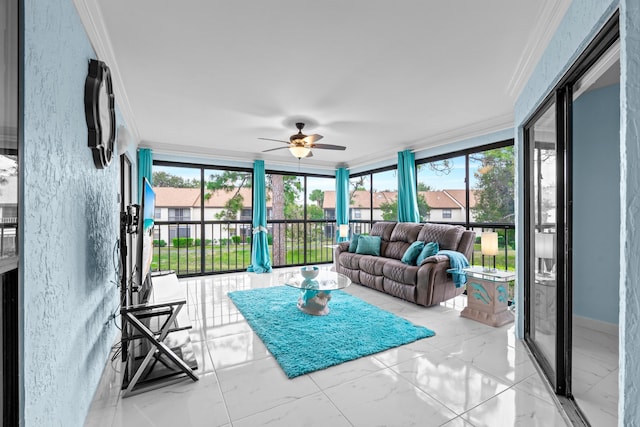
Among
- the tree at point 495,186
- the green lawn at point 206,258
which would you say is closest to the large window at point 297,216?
the green lawn at point 206,258

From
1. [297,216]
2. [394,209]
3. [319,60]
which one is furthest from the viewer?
[297,216]

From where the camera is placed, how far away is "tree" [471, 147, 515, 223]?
404 centimetres

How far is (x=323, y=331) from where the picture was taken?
2.87 metres

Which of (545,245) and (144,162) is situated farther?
(144,162)

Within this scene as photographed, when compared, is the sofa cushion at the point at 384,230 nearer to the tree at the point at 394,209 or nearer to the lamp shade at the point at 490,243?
the tree at the point at 394,209

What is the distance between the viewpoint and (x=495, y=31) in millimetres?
2020

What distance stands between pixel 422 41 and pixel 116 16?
204 centimetres

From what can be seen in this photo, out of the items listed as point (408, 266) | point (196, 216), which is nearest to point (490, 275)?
point (408, 266)

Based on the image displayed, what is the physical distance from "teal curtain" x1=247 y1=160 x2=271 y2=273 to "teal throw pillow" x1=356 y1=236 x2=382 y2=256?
6.26ft

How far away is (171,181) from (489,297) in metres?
5.46

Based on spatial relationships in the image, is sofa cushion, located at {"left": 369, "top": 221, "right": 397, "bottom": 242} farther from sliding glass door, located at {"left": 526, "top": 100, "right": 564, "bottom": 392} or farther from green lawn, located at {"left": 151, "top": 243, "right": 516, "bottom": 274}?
green lawn, located at {"left": 151, "top": 243, "right": 516, "bottom": 274}

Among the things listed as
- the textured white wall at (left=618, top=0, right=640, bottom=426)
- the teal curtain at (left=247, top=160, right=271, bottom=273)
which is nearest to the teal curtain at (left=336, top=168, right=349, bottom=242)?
the teal curtain at (left=247, top=160, right=271, bottom=273)

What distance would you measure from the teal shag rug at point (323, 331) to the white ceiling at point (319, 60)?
2370 millimetres

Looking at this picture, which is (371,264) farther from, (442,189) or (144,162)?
(144,162)
